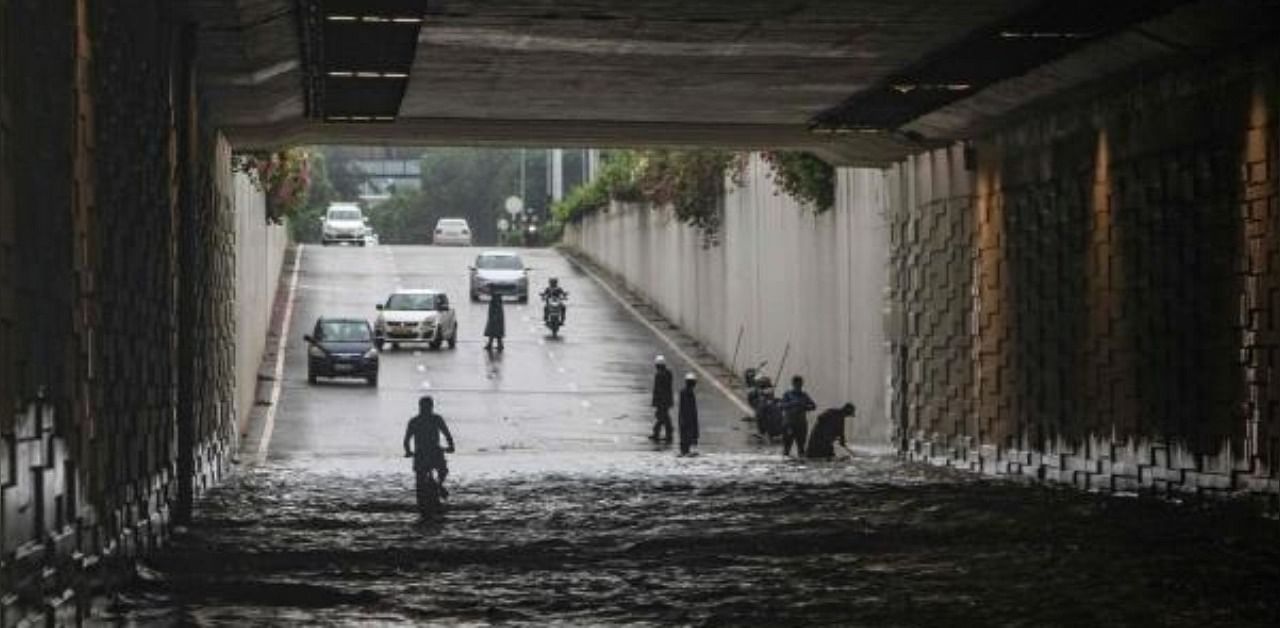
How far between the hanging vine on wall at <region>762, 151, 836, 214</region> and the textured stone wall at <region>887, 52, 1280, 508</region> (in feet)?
19.1

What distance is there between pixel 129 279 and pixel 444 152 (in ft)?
376

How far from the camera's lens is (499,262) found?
68.1 metres

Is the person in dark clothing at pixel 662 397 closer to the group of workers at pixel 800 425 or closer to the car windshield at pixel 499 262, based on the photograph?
the group of workers at pixel 800 425

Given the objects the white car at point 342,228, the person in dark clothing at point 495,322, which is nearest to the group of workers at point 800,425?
the person in dark clothing at point 495,322

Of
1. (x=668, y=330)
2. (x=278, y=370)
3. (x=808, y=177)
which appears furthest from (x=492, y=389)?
(x=668, y=330)

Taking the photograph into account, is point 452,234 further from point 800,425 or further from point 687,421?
point 800,425

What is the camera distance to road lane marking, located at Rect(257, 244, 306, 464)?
115ft

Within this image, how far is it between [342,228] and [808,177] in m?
50.8

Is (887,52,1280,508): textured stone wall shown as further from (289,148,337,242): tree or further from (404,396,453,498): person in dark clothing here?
(289,148,337,242): tree

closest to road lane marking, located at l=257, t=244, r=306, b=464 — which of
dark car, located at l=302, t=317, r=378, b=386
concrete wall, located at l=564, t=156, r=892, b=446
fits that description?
dark car, located at l=302, t=317, r=378, b=386

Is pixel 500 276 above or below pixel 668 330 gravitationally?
above

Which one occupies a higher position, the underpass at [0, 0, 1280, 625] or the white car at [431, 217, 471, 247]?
the white car at [431, 217, 471, 247]

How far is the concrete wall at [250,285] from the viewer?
36.6 m

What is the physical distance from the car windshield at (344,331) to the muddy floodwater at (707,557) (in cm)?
1757
